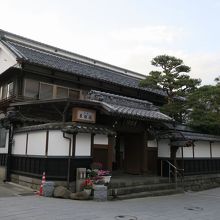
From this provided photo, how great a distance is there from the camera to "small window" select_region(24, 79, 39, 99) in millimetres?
18484

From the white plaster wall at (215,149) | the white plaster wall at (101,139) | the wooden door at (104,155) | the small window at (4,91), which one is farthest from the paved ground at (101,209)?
the white plaster wall at (215,149)

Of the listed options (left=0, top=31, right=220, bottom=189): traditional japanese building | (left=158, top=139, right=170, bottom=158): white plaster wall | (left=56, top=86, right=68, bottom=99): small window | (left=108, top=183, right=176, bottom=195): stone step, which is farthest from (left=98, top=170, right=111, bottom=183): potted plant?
(left=56, top=86, right=68, bottom=99): small window

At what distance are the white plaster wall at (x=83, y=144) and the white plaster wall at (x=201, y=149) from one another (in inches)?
378

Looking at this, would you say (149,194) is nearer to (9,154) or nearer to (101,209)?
(101,209)

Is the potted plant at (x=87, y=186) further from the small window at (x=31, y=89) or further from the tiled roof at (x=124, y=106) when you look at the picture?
the small window at (x=31, y=89)

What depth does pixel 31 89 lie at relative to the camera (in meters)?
18.7

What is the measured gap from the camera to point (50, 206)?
10719mm

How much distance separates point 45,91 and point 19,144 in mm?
4116

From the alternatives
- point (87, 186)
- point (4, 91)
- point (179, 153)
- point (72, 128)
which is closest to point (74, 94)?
point (4, 91)

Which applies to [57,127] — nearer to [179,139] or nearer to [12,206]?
[12,206]

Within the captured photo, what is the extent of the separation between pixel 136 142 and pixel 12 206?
10264mm

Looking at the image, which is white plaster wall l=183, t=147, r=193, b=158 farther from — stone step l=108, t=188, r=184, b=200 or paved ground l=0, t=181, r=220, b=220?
paved ground l=0, t=181, r=220, b=220

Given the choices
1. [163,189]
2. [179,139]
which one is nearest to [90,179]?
[163,189]

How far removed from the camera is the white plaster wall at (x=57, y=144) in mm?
13805
